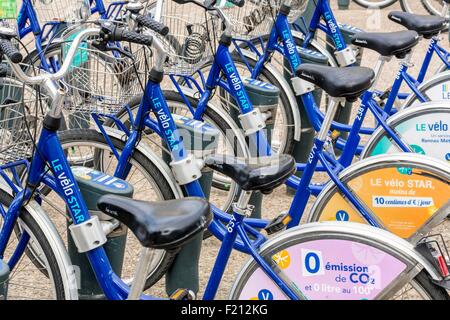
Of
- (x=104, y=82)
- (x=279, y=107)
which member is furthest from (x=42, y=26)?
(x=104, y=82)

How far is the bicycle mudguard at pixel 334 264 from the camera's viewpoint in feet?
9.05

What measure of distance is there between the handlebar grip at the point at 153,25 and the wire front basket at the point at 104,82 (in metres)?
0.12

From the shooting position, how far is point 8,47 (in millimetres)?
2832

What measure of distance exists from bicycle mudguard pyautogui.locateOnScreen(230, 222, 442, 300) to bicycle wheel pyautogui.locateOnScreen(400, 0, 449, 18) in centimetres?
757

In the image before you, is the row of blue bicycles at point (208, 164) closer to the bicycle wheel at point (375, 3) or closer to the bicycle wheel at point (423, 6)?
the bicycle wheel at point (423, 6)

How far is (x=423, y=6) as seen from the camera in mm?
10250

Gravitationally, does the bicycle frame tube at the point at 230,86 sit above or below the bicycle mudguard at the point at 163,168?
above

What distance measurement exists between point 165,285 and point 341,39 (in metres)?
2.28

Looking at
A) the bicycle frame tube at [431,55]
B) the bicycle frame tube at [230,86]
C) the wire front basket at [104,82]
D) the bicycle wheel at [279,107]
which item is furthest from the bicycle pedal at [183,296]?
the bicycle frame tube at [431,55]

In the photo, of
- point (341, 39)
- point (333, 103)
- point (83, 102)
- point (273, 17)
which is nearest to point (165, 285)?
point (83, 102)

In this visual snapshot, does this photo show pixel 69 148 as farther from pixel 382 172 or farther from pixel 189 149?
pixel 382 172

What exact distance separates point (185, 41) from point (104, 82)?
3.25 feet

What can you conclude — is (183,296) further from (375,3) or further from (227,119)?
(375,3)

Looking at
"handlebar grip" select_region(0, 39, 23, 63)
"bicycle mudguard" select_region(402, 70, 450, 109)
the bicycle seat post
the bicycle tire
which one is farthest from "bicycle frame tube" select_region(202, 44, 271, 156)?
the bicycle tire
